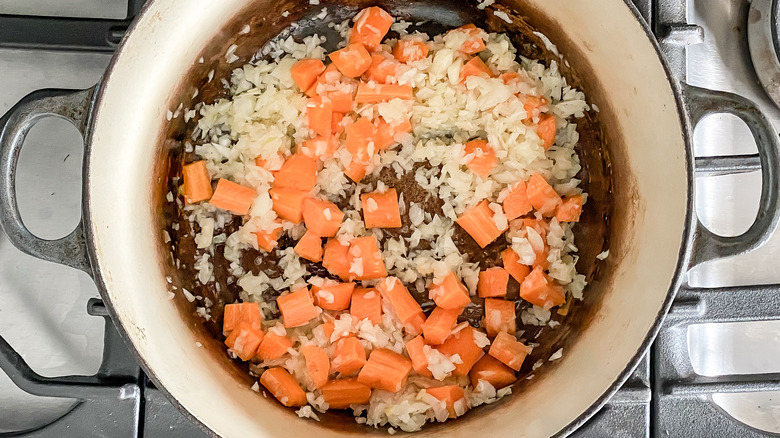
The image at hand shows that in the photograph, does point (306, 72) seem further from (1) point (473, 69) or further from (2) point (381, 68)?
(1) point (473, 69)

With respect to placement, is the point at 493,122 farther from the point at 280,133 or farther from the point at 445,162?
the point at 280,133

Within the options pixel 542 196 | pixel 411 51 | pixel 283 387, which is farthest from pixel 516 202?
pixel 283 387

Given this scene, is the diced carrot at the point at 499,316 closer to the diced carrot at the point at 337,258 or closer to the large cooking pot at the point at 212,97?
the large cooking pot at the point at 212,97

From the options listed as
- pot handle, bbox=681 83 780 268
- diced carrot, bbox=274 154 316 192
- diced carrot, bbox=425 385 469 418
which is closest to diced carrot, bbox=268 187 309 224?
diced carrot, bbox=274 154 316 192

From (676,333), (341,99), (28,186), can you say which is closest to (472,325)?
(676,333)

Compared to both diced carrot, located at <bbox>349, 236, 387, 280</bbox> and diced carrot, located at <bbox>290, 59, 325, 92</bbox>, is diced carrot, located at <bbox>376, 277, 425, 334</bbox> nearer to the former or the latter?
diced carrot, located at <bbox>349, 236, 387, 280</bbox>

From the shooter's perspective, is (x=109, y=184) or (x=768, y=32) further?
(x=768, y=32)

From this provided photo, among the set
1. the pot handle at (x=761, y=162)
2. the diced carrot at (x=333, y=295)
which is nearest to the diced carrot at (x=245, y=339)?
the diced carrot at (x=333, y=295)
